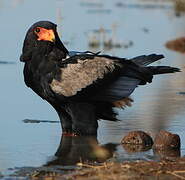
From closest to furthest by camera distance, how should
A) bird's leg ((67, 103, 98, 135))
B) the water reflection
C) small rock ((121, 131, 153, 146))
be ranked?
the water reflection < small rock ((121, 131, 153, 146)) < bird's leg ((67, 103, 98, 135))

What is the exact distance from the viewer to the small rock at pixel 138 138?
7752mm

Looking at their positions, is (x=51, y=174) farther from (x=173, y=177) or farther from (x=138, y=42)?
(x=138, y=42)

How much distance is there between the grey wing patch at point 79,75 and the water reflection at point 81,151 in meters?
0.46

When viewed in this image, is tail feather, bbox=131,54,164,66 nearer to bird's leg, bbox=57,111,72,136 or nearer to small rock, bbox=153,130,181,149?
bird's leg, bbox=57,111,72,136

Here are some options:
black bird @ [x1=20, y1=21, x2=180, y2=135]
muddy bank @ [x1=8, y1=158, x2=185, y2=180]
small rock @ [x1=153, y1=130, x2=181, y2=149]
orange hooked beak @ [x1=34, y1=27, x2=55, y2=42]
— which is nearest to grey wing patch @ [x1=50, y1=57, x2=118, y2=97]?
black bird @ [x1=20, y1=21, x2=180, y2=135]

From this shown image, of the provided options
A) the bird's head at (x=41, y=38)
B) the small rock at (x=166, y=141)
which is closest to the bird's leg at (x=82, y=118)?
the bird's head at (x=41, y=38)

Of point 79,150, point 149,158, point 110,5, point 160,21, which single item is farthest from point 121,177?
point 110,5

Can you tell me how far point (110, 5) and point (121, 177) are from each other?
55.3 feet

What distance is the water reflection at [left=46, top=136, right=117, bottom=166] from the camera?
7184 millimetres

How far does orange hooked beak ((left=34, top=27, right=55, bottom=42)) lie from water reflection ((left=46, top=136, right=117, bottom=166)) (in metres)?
0.99

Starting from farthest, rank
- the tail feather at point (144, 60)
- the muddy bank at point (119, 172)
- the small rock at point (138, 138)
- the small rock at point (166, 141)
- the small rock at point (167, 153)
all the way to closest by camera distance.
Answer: the tail feather at point (144, 60)
the small rock at point (138, 138)
the small rock at point (166, 141)
the small rock at point (167, 153)
the muddy bank at point (119, 172)

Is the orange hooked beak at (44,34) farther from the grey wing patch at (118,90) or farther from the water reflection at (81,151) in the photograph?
the water reflection at (81,151)

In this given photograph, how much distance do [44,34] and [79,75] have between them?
57 centimetres

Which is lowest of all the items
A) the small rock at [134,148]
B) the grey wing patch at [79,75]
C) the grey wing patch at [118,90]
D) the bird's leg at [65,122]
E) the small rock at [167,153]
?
the small rock at [167,153]
